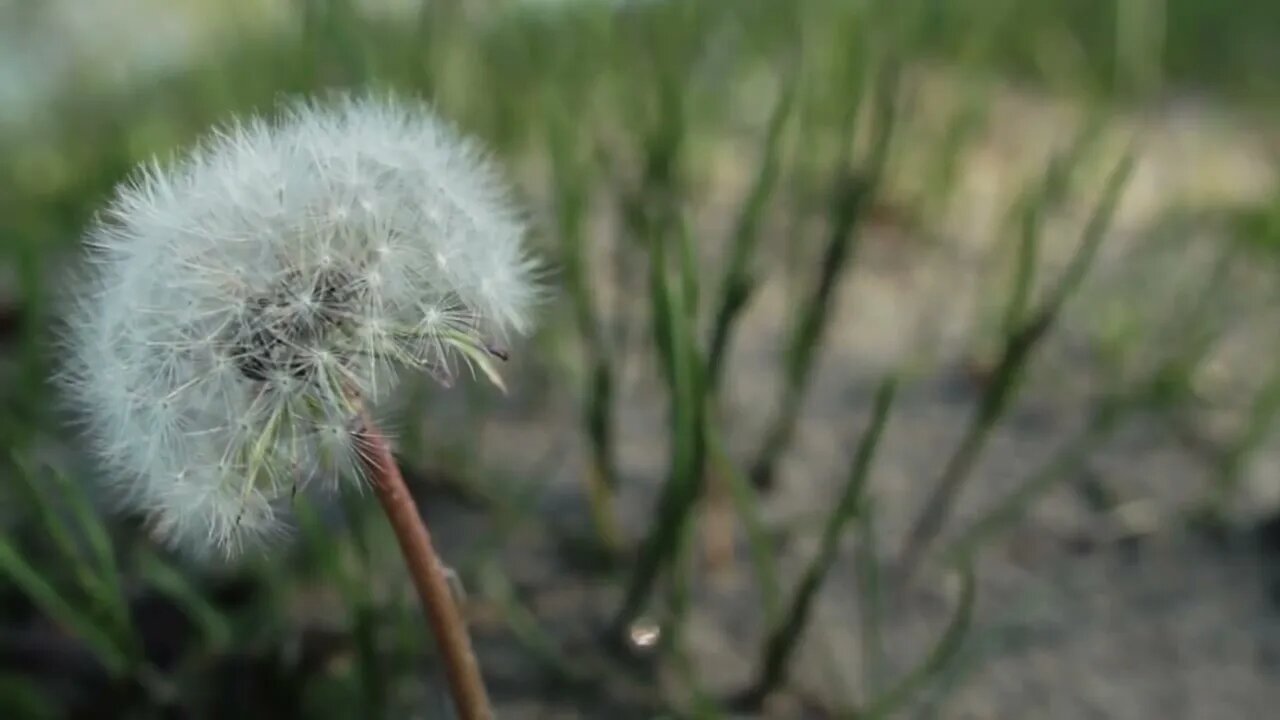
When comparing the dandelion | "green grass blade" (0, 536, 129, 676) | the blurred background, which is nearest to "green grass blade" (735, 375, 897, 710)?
the blurred background

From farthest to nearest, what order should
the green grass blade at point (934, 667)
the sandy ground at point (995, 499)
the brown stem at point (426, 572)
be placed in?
1. the sandy ground at point (995, 499)
2. the green grass blade at point (934, 667)
3. the brown stem at point (426, 572)

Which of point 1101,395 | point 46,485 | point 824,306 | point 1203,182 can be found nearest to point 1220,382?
point 1101,395

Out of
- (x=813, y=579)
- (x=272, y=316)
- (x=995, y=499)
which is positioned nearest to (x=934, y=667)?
(x=813, y=579)

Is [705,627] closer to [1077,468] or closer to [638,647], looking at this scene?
[638,647]

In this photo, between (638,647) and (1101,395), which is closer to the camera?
(638,647)

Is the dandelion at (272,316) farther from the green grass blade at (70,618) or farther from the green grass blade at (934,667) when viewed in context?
the green grass blade at (934,667)

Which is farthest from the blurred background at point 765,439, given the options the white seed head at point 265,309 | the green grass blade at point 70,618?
the white seed head at point 265,309

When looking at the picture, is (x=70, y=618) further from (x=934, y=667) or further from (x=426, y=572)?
(x=934, y=667)
